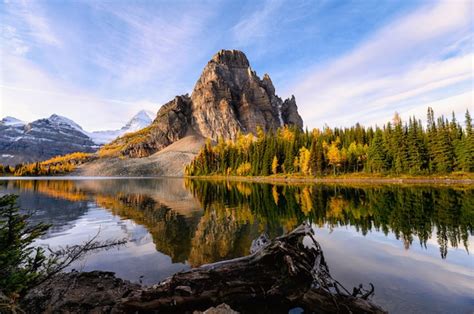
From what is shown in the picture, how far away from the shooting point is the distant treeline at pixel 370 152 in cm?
7769

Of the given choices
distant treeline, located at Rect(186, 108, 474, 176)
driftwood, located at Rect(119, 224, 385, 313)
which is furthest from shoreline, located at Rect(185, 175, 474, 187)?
driftwood, located at Rect(119, 224, 385, 313)

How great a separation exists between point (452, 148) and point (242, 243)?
3525 inches

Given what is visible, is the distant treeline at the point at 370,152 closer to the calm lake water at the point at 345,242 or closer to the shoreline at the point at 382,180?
the shoreline at the point at 382,180

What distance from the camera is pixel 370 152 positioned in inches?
3610

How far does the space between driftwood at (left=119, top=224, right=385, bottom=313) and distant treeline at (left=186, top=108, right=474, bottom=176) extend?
8809 cm

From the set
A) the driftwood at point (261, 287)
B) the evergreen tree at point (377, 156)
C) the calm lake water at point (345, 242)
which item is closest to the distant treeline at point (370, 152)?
the evergreen tree at point (377, 156)

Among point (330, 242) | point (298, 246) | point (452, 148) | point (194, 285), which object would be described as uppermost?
point (452, 148)

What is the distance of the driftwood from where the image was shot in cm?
786

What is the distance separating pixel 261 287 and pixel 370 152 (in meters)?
95.8

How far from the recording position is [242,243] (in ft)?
58.0

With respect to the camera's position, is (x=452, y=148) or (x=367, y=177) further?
(x=367, y=177)

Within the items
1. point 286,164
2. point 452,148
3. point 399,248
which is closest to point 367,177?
point 452,148

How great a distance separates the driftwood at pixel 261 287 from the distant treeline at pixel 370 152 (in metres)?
88.1

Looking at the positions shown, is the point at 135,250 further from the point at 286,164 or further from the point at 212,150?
the point at 212,150
